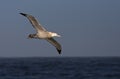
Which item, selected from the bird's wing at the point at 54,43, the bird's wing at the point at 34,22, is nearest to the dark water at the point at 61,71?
the bird's wing at the point at 54,43

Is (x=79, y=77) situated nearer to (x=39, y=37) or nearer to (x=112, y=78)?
(x=112, y=78)

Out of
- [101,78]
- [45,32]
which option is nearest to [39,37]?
[45,32]

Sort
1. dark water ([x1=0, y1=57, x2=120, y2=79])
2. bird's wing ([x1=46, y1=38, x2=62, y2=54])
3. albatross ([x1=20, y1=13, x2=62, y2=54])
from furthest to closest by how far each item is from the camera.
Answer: dark water ([x1=0, y1=57, x2=120, y2=79])
bird's wing ([x1=46, y1=38, x2=62, y2=54])
albatross ([x1=20, y1=13, x2=62, y2=54])

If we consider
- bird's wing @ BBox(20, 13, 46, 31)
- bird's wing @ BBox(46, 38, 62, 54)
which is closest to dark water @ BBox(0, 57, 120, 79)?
bird's wing @ BBox(46, 38, 62, 54)

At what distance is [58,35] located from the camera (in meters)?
22.6

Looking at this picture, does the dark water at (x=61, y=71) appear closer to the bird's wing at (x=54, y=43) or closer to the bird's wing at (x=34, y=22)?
the bird's wing at (x=54, y=43)

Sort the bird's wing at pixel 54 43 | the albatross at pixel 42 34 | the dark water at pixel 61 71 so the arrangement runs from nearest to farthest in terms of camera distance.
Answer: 1. the albatross at pixel 42 34
2. the bird's wing at pixel 54 43
3. the dark water at pixel 61 71

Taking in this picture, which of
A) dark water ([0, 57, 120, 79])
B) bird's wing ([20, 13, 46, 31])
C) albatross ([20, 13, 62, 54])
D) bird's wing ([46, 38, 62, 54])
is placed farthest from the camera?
dark water ([0, 57, 120, 79])

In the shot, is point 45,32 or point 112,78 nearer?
point 45,32

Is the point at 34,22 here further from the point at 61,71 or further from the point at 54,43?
the point at 61,71

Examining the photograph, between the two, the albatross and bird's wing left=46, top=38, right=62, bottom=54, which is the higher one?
the albatross

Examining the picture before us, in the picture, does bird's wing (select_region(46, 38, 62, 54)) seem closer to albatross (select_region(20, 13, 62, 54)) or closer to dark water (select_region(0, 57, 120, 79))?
albatross (select_region(20, 13, 62, 54))

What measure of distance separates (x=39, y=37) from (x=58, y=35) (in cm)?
128

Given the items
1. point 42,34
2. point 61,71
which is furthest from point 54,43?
point 61,71
